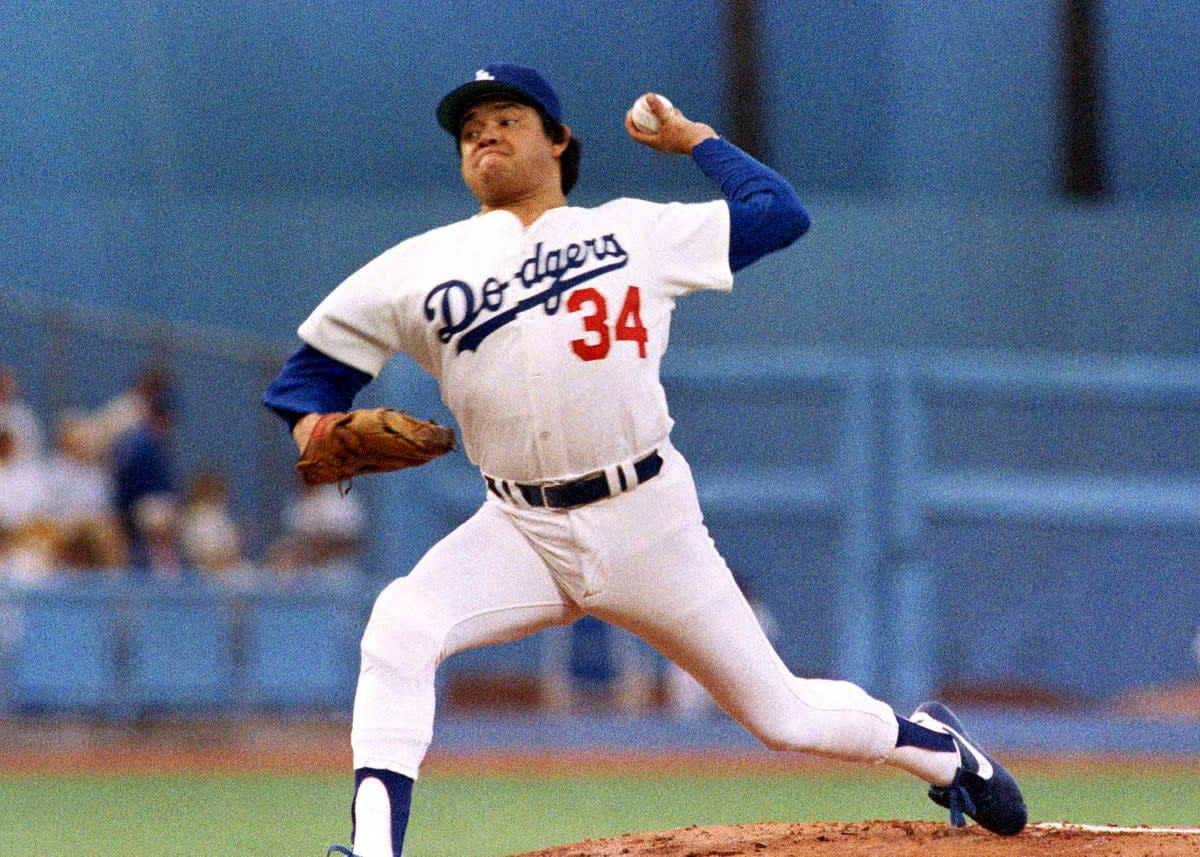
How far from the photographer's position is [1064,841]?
393cm

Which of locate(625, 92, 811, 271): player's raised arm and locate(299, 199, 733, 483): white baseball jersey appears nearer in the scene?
locate(299, 199, 733, 483): white baseball jersey

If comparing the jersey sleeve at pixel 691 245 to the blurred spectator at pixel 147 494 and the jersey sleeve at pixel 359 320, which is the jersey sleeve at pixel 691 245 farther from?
the blurred spectator at pixel 147 494

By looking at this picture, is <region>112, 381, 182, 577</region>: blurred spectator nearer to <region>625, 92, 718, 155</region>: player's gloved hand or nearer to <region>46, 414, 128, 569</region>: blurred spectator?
<region>46, 414, 128, 569</region>: blurred spectator

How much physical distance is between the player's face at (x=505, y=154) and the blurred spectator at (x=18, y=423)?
19.9 ft

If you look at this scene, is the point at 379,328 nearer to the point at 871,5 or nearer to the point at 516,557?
the point at 516,557

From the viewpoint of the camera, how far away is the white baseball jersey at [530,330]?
3473mm

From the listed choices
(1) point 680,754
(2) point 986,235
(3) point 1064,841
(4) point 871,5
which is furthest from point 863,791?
(4) point 871,5

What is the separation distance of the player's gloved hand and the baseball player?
0.22 metres

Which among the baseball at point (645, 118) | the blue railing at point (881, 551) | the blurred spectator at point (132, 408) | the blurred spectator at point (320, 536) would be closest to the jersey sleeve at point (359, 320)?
the baseball at point (645, 118)

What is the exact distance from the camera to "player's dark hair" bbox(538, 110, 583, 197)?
376cm

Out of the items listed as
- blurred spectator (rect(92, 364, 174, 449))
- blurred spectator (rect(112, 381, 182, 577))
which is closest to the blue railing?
blurred spectator (rect(112, 381, 182, 577))

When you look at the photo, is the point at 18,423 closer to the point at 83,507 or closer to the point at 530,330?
the point at 83,507

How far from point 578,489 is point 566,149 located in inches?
30.7

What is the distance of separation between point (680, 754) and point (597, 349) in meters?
5.69
